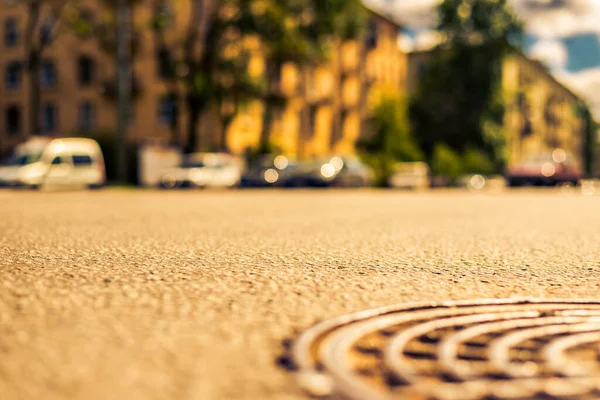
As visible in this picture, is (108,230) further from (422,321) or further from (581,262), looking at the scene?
(422,321)

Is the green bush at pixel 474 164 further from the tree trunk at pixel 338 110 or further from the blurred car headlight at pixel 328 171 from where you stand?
the blurred car headlight at pixel 328 171

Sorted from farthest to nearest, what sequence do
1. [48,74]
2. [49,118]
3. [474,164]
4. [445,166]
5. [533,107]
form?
[533,107]
[474,164]
[445,166]
[49,118]
[48,74]

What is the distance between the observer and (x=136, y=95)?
44.4 m

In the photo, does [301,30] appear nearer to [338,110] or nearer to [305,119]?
[305,119]

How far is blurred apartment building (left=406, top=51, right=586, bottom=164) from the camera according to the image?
73.9 metres

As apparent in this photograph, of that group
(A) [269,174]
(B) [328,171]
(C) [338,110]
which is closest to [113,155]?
(A) [269,174]

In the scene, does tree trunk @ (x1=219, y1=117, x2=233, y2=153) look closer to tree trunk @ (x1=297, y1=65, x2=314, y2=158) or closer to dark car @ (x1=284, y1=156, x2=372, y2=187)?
dark car @ (x1=284, y1=156, x2=372, y2=187)

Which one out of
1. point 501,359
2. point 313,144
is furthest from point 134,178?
point 501,359

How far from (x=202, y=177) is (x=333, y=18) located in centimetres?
1215

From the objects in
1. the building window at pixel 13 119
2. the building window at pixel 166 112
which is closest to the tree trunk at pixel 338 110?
the building window at pixel 166 112

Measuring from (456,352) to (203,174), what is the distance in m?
32.1

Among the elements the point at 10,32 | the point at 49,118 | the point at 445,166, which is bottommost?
the point at 445,166

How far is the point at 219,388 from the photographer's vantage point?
2.86 metres

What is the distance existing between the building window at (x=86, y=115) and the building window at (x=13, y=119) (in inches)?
193
